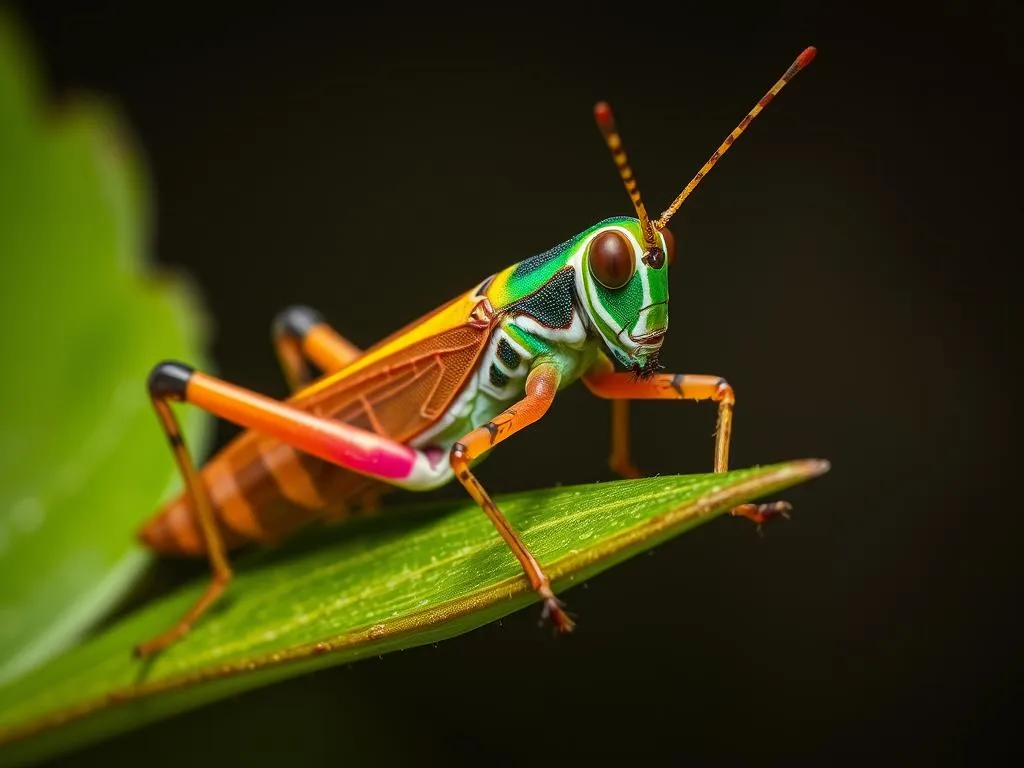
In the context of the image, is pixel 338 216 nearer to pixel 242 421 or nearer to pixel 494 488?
pixel 494 488

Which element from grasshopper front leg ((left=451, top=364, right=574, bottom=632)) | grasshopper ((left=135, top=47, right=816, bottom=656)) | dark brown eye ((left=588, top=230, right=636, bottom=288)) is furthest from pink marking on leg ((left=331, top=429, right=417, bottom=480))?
dark brown eye ((left=588, top=230, right=636, bottom=288))

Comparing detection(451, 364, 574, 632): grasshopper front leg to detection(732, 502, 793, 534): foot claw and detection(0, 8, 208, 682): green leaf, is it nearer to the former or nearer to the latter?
detection(732, 502, 793, 534): foot claw

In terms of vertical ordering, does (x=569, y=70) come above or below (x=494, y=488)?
above

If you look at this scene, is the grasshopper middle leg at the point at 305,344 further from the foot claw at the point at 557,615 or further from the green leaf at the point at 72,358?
the foot claw at the point at 557,615

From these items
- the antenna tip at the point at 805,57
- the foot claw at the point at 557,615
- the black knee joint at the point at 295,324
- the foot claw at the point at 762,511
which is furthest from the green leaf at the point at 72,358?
the antenna tip at the point at 805,57

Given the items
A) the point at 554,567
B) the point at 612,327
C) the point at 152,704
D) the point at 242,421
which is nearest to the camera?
the point at 554,567

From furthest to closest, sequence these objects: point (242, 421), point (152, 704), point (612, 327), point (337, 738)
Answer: point (337, 738) < point (242, 421) < point (612, 327) < point (152, 704)

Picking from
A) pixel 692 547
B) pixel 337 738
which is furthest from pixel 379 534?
pixel 692 547
